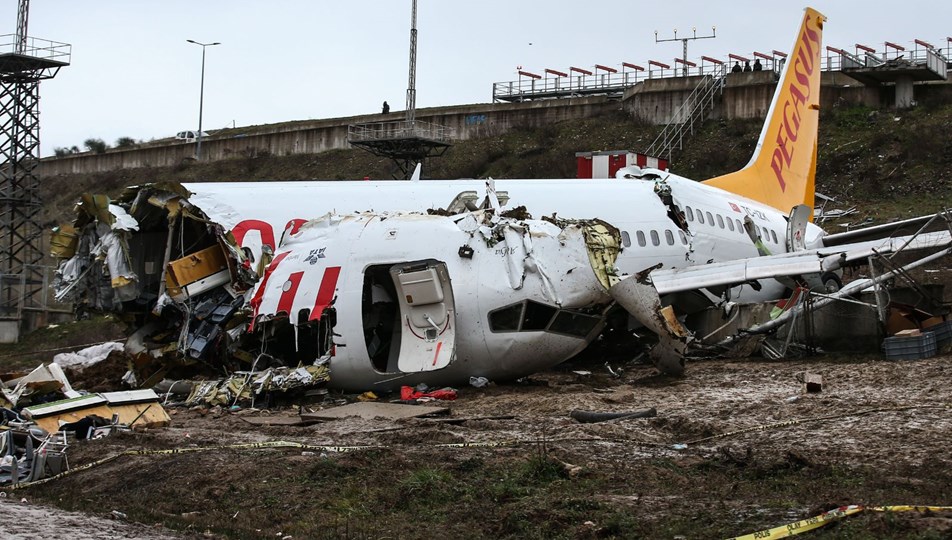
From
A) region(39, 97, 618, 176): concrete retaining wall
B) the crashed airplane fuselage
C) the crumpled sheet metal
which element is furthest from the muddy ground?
region(39, 97, 618, 176): concrete retaining wall

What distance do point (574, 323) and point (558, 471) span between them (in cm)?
789

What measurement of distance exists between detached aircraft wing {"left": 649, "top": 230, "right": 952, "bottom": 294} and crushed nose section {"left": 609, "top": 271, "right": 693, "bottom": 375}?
2143mm

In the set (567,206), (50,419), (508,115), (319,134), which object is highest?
(508,115)

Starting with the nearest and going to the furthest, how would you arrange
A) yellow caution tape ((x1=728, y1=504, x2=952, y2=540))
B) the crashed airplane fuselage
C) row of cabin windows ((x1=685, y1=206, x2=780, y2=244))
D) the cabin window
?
yellow caution tape ((x1=728, y1=504, x2=952, y2=540)) → the crashed airplane fuselage → the cabin window → row of cabin windows ((x1=685, y1=206, x2=780, y2=244))

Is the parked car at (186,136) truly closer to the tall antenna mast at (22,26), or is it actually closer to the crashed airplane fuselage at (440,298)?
the tall antenna mast at (22,26)

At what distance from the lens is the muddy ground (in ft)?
27.8

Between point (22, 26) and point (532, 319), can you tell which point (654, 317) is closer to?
point (532, 319)

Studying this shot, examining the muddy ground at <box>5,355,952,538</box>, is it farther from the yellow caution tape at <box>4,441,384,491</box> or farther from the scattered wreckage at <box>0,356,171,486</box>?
the scattered wreckage at <box>0,356,171,486</box>

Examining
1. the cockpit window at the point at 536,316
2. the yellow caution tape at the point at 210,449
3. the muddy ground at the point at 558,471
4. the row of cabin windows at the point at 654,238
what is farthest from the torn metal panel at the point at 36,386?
the row of cabin windows at the point at 654,238

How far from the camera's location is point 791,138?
3197cm

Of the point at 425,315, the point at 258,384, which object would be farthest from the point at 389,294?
the point at 258,384

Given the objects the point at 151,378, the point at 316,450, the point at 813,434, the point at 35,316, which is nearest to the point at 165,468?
the point at 316,450

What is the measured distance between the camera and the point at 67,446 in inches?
514

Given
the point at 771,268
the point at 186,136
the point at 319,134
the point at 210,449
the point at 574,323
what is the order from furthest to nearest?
the point at 186,136
the point at 319,134
the point at 771,268
the point at 574,323
the point at 210,449
